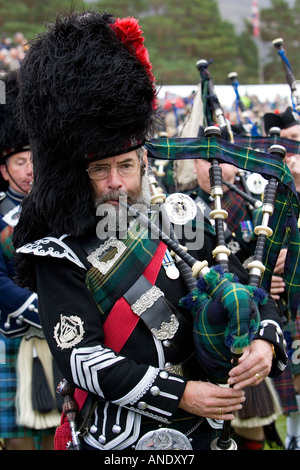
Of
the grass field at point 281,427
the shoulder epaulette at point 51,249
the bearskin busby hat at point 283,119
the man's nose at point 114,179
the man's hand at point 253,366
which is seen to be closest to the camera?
the man's hand at point 253,366

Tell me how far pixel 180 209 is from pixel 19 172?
160cm

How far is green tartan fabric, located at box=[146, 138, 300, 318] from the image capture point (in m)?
2.18

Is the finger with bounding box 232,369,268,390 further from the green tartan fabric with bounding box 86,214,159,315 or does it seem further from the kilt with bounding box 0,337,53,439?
the kilt with bounding box 0,337,53,439

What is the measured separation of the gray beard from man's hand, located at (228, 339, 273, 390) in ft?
1.95

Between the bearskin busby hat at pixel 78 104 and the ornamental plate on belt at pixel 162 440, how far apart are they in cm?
71

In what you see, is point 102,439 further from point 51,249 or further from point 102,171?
point 102,171

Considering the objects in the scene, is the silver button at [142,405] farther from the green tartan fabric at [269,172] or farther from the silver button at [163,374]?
the green tartan fabric at [269,172]

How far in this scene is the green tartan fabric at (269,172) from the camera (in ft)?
7.14

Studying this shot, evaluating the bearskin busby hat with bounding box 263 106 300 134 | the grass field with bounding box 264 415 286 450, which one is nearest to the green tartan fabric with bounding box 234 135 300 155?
the bearskin busby hat with bounding box 263 106 300 134

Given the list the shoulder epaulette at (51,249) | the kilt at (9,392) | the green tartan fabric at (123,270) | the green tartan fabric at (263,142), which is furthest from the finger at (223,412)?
the kilt at (9,392)

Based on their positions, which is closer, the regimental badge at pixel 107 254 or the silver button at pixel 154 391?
the silver button at pixel 154 391

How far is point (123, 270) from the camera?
6.79 feet

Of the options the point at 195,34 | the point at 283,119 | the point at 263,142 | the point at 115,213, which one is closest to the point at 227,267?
the point at 115,213
